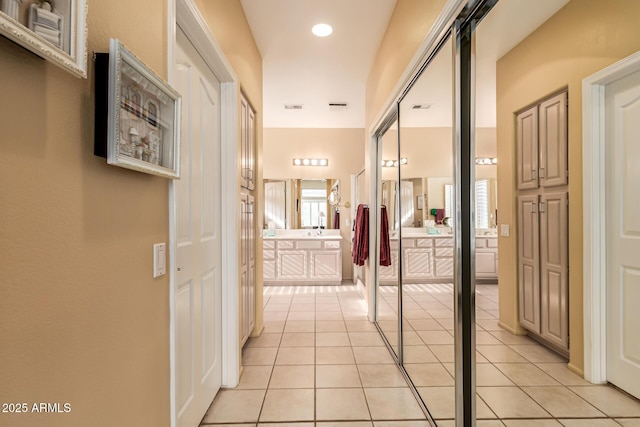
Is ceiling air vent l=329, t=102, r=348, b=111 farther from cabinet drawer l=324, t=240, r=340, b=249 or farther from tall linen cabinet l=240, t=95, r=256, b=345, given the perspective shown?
cabinet drawer l=324, t=240, r=340, b=249

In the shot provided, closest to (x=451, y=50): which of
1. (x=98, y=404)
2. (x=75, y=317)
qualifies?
(x=75, y=317)

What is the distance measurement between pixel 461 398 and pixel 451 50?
1654 millimetres

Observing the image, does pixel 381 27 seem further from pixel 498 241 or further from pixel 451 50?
pixel 498 241

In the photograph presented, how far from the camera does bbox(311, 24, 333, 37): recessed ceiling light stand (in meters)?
2.73

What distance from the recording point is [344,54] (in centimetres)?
320

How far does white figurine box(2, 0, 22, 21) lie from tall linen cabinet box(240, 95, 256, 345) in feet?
6.18

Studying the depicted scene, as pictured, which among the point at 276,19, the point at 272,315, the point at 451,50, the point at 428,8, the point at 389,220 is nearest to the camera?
the point at 451,50

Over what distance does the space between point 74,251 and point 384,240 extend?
2.68 m

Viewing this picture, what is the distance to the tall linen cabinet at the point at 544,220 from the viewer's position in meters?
0.81

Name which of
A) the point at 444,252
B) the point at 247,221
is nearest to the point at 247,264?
the point at 247,221

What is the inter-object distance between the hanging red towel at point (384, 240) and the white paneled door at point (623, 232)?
7.42ft

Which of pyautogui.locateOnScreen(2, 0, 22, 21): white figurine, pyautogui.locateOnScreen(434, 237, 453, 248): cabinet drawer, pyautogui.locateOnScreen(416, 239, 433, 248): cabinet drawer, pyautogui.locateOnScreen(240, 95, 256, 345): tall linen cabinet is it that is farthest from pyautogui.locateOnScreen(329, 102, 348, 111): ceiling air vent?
pyautogui.locateOnScreen(2, 0, 22, 21): white figurine

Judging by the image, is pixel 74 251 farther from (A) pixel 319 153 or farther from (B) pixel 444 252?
(A) pixel 319 153

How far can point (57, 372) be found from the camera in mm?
701
